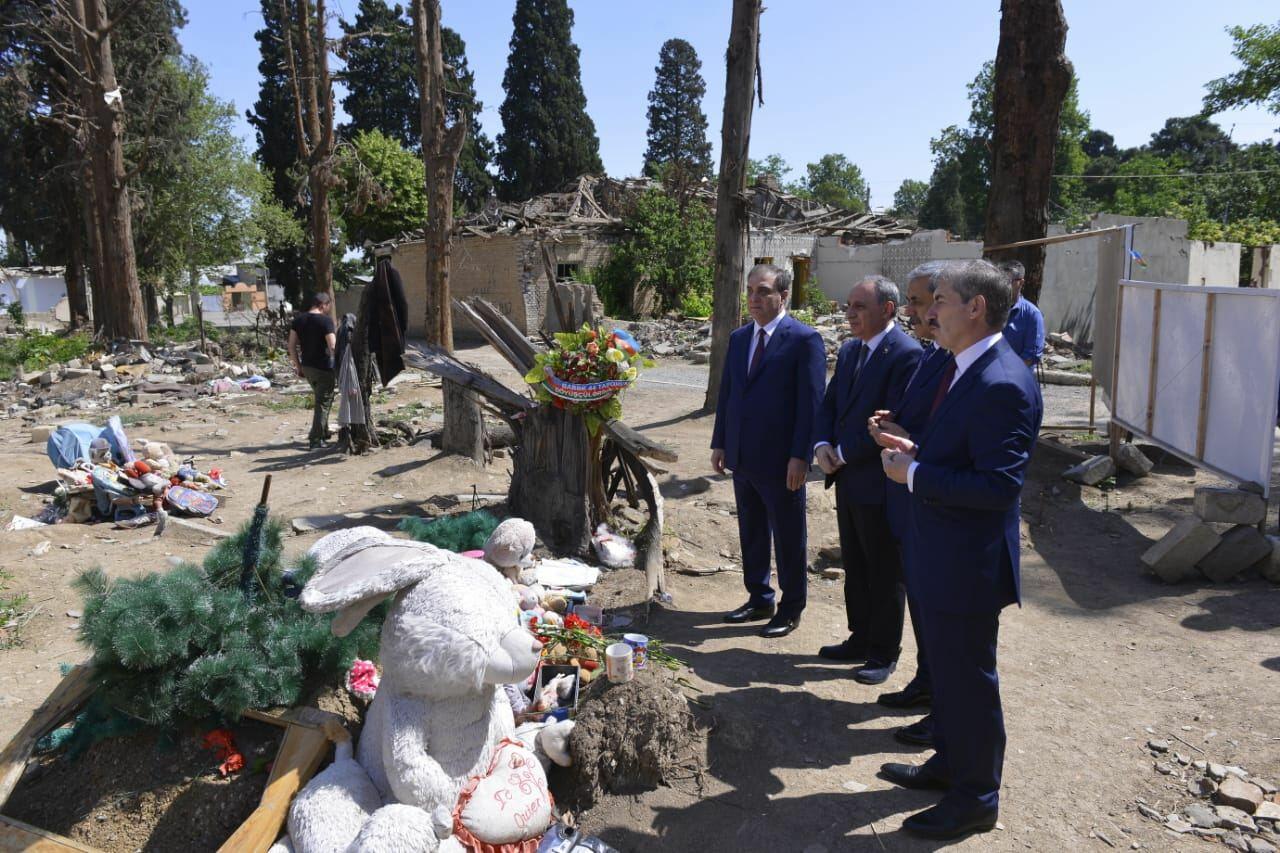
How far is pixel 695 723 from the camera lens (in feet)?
11.1

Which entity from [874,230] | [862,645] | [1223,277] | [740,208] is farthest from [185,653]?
[874,230]

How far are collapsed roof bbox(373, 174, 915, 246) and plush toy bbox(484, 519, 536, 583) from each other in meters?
19.8

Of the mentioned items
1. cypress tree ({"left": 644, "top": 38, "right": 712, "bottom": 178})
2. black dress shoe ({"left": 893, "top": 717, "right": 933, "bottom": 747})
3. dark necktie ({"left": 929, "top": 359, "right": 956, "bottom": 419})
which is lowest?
black dress shoe ({"left": 893, "top": 717, "right": 933, "bottom": 747})

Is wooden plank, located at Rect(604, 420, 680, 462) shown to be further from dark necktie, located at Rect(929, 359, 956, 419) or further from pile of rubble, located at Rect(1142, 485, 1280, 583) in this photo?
pile of rubble, located at Rect(1142, 485, 1280, 583)

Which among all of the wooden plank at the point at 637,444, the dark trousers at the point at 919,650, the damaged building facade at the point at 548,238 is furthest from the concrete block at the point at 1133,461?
the damaged building facade at the point at 548,238

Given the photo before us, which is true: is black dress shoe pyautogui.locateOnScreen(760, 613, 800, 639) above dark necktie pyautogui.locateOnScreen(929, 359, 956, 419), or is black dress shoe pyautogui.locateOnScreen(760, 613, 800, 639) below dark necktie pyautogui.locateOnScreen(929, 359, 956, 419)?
below

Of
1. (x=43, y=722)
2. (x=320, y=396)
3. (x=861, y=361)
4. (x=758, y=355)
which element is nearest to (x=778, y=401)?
(x=758, y=355)

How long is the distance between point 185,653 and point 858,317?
328 cm

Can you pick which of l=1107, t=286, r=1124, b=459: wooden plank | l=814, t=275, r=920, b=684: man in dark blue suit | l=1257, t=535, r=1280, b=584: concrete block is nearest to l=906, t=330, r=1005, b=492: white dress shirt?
l=814, t=275, r=920, b=684: man in dark blue suit

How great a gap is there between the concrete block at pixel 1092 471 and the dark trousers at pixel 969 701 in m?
5.36

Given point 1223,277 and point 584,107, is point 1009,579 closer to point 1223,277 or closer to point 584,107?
point 1223,277

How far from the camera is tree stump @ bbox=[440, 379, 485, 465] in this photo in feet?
27.2

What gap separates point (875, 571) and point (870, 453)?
0.63 metres

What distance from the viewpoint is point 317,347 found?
30.8 feet
